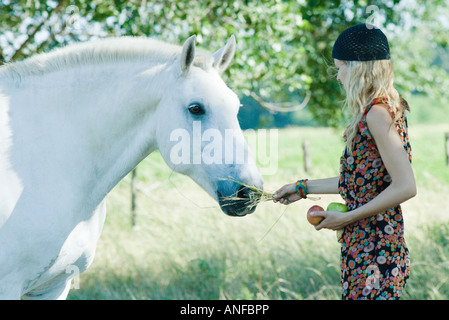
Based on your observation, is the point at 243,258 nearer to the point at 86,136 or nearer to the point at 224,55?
the point at 224,55

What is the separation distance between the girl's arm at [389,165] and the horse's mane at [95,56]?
96 centimetres

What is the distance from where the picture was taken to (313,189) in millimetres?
2322

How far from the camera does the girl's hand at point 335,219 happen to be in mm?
1973

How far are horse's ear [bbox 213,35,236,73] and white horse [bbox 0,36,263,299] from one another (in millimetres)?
29

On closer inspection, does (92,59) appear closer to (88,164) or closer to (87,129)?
(87,129)

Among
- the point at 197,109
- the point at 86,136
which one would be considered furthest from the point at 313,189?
the point at 86,136

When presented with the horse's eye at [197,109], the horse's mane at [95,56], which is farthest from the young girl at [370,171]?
the horse's mane at [95,56]

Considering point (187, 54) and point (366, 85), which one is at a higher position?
point (187, 54)

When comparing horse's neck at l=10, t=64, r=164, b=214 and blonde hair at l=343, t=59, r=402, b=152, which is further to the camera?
horse's neck at l=10, t=64, r=164, b=214

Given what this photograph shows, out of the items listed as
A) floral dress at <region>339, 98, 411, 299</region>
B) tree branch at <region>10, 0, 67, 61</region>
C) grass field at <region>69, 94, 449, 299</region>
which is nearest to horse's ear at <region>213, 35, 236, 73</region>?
floral dress at <region>339, 98, 411, 299</region>

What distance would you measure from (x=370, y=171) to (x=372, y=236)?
28cm

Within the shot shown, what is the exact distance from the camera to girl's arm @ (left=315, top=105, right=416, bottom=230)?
72.6 inches

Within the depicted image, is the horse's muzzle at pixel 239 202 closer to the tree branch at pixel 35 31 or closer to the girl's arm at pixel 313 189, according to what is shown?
the girl's arm at pixel 313 189

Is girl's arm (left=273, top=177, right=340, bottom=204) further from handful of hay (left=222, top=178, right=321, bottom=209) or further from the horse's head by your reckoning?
the horse's head
